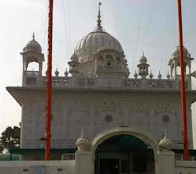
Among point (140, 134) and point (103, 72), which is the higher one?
point (103, 72)

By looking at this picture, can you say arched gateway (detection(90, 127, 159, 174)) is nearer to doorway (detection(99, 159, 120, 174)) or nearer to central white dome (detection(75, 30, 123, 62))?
doorway (detection(99, 159, 120, 174))

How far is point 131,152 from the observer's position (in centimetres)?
2581

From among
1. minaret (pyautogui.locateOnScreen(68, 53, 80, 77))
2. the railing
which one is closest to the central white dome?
minaret (pyautogui.locateOnScreen(68, 53, 80, 77))

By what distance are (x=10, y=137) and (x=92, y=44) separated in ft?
74.7

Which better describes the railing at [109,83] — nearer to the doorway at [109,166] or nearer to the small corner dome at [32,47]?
the small corner dome at [32,47]

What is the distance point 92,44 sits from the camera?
35.7m

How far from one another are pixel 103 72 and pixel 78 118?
4265mm

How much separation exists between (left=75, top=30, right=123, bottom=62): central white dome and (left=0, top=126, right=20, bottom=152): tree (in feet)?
67.4

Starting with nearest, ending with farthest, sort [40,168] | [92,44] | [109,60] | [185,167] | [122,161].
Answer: [40,168] < [185,167] < [122,161] < [109,60] < [92,44]

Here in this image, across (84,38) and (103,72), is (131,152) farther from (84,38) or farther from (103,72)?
(84,38)

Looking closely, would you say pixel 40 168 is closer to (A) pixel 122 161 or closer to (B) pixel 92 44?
(A) pixel 122 161

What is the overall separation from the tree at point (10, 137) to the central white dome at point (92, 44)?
20531 mm

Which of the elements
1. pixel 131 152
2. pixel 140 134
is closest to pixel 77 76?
pixel 131 152

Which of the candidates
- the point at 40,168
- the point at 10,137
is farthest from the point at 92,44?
the point at 10,137
